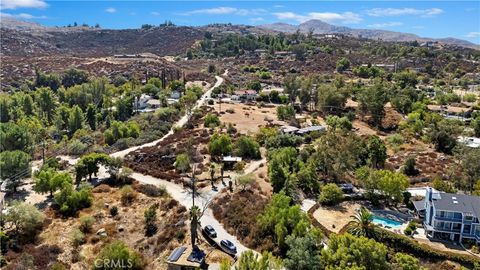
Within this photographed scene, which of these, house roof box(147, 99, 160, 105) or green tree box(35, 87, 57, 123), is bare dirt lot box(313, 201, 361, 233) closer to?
house roof box(147, 99, 160, 105)

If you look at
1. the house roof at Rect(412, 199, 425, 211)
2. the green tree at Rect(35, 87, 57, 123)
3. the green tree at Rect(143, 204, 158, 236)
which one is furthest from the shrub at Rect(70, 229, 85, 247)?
the green tree at Rect(35, 87, 57, 123)

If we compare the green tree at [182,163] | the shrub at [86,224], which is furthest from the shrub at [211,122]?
the shrub at [86,224]

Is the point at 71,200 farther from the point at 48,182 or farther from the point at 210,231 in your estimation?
the point at 210,231

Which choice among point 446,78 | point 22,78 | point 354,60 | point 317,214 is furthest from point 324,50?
point 317,214

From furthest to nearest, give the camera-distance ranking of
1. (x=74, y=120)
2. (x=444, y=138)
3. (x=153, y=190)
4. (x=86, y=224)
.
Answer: (x=74, y=120)
(x=444, y=138)
(x=153, y=190)
(x=86, y=224)

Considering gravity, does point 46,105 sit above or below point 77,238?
above

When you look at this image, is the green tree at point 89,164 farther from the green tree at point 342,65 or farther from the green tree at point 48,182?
the green tree at point 342,65

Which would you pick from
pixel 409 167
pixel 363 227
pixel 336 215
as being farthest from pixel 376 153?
pixel 363 227
